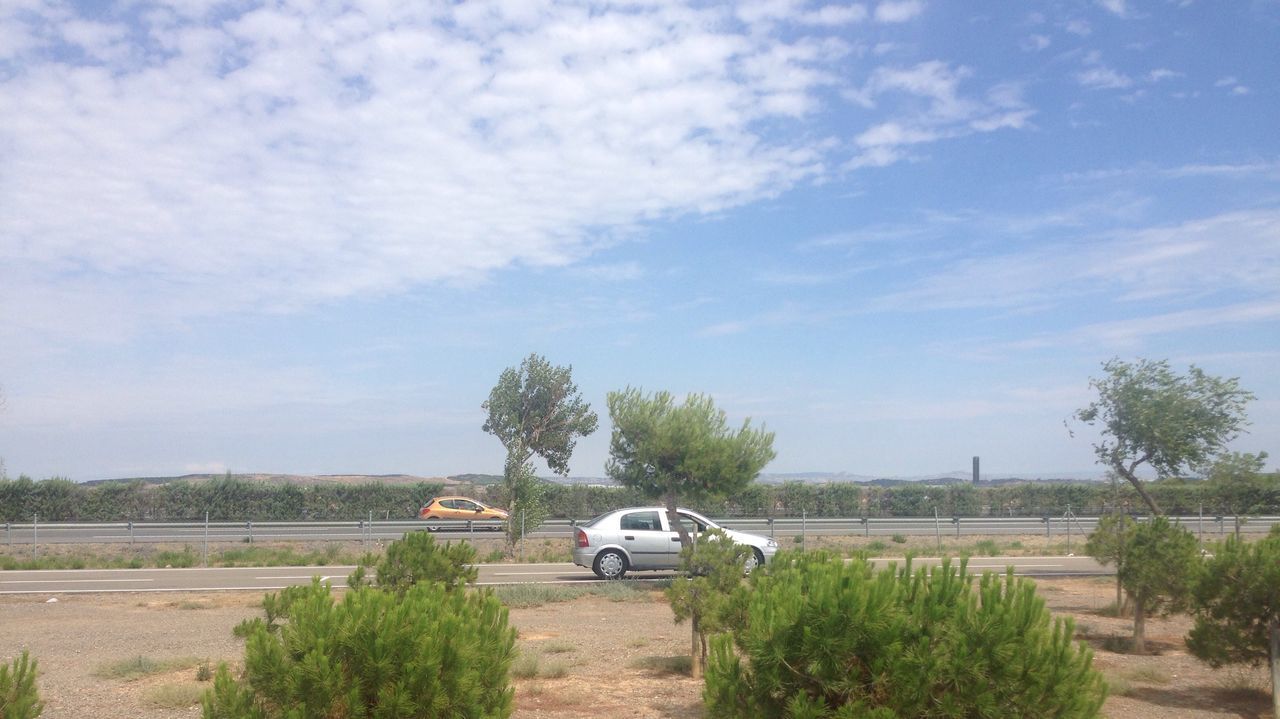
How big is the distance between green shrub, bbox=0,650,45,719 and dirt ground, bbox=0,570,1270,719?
3.57m

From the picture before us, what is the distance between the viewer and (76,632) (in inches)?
551

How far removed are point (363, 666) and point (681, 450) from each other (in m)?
13.4

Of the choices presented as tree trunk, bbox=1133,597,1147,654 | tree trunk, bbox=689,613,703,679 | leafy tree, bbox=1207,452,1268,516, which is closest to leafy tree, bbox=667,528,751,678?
tree trunk, bbox=689,613,703,679

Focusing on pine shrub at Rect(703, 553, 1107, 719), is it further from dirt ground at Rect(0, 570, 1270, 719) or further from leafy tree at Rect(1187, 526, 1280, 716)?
leafy tree at Rect(1187, 526, 1280, 716)

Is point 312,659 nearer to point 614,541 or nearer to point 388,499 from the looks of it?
point 614,541

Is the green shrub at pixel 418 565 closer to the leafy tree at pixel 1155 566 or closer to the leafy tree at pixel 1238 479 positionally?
the leafy tree at pixel 1155 566

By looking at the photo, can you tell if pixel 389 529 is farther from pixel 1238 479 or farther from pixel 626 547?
pixel 1238 479

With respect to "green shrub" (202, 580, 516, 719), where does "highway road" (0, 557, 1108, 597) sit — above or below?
below

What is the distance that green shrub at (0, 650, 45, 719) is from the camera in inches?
192

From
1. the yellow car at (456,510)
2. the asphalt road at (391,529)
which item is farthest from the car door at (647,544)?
the yellow car at (456,510)

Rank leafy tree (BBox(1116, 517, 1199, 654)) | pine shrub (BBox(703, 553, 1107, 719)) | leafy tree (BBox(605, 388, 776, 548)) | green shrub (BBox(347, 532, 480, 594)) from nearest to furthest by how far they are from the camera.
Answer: pine shrub (BBox(703, 553, 1107, 719))
green shrub (BBox(347, 532, 480, 594))
leafy tree (BBox(1116, 517, 1199, 654))
leafy tree (BBox(605, 388, 776, 548))

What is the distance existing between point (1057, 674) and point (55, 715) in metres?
7.79

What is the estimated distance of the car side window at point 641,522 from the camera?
20281 millimetres

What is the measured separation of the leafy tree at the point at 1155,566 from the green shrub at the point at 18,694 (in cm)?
1042
